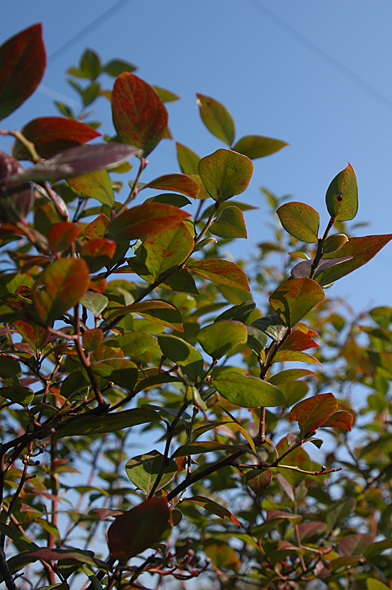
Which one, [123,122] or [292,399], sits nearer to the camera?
[123,122]

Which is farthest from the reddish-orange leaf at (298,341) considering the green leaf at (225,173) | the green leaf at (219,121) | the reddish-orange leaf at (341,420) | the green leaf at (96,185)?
the green leaf at (219,121)

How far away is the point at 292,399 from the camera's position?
3.84 ft

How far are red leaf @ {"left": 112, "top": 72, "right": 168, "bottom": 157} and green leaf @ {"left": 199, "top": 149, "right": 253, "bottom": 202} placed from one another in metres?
0.14

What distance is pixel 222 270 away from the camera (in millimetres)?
744

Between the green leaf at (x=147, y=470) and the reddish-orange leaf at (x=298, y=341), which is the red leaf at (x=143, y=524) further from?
the reddish-orange leaf at (x=298, y=341)

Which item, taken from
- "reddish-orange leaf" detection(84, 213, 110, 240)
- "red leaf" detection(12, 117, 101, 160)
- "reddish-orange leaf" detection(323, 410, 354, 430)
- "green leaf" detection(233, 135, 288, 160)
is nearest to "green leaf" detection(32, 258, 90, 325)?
"red leaf" detection(12, 117, 101, 160)

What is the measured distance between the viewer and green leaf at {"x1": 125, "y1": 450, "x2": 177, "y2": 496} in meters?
0.78

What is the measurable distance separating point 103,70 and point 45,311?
1541 millimetres

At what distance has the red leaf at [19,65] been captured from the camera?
0.50 metres

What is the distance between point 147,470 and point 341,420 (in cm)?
34

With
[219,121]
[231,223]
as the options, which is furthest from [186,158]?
→ [231,223]

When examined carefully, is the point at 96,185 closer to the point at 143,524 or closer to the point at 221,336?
the point at 221,336

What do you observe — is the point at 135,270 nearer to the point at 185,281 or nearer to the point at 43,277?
the point at 185,281

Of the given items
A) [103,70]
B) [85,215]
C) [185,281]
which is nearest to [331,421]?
[185,281]
